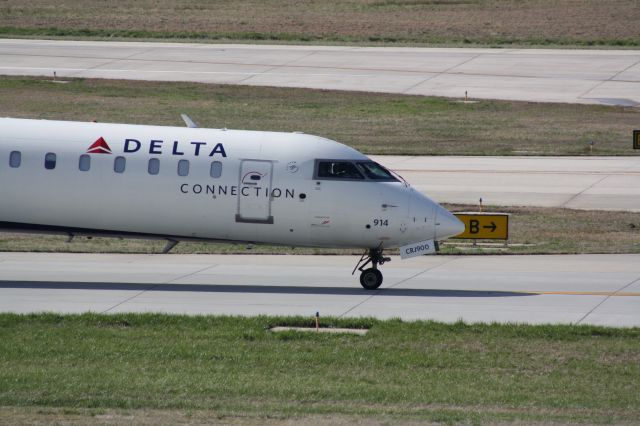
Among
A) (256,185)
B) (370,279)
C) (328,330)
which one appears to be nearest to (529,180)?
(370,279)

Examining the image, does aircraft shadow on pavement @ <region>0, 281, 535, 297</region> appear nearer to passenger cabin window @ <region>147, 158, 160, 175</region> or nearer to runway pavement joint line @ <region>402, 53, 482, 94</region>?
passenger cabin window @ <region>147, 158, 160, 175</region>

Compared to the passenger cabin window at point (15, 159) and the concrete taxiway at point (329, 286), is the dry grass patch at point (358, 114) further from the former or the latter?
the passenger cabin window at point (15, 159)

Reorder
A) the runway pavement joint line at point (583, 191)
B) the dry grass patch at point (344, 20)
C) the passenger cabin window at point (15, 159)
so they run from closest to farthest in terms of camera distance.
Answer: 1. the passenger cabin window at point (15, 159)
2. the runway pavement joint line at point (583, 191)
3. the dry grass patch at point (344, 20)

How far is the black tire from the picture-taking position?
23.8 m

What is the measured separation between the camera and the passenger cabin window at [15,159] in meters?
24.2

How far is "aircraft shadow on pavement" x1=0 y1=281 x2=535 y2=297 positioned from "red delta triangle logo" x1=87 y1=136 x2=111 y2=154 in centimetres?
255

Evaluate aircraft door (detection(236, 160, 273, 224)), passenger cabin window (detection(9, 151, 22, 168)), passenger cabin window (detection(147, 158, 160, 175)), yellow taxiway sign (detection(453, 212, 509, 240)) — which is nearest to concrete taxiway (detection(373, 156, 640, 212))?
yellow taxiway sign (detection(453, 212, 509, 240))

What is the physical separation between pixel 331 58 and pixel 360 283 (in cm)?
3920

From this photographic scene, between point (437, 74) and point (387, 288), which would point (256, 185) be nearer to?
point (387, 288)

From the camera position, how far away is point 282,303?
2247 cm

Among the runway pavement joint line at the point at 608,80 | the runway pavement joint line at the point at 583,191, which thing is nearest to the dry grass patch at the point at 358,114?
the runway pavement joint line at the point at 608,80

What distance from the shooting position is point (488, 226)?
2836 centimetres

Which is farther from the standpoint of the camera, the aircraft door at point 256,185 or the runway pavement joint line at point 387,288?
the aircraft door at point 256,185

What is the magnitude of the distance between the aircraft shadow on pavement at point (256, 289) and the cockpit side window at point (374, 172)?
2123mm
